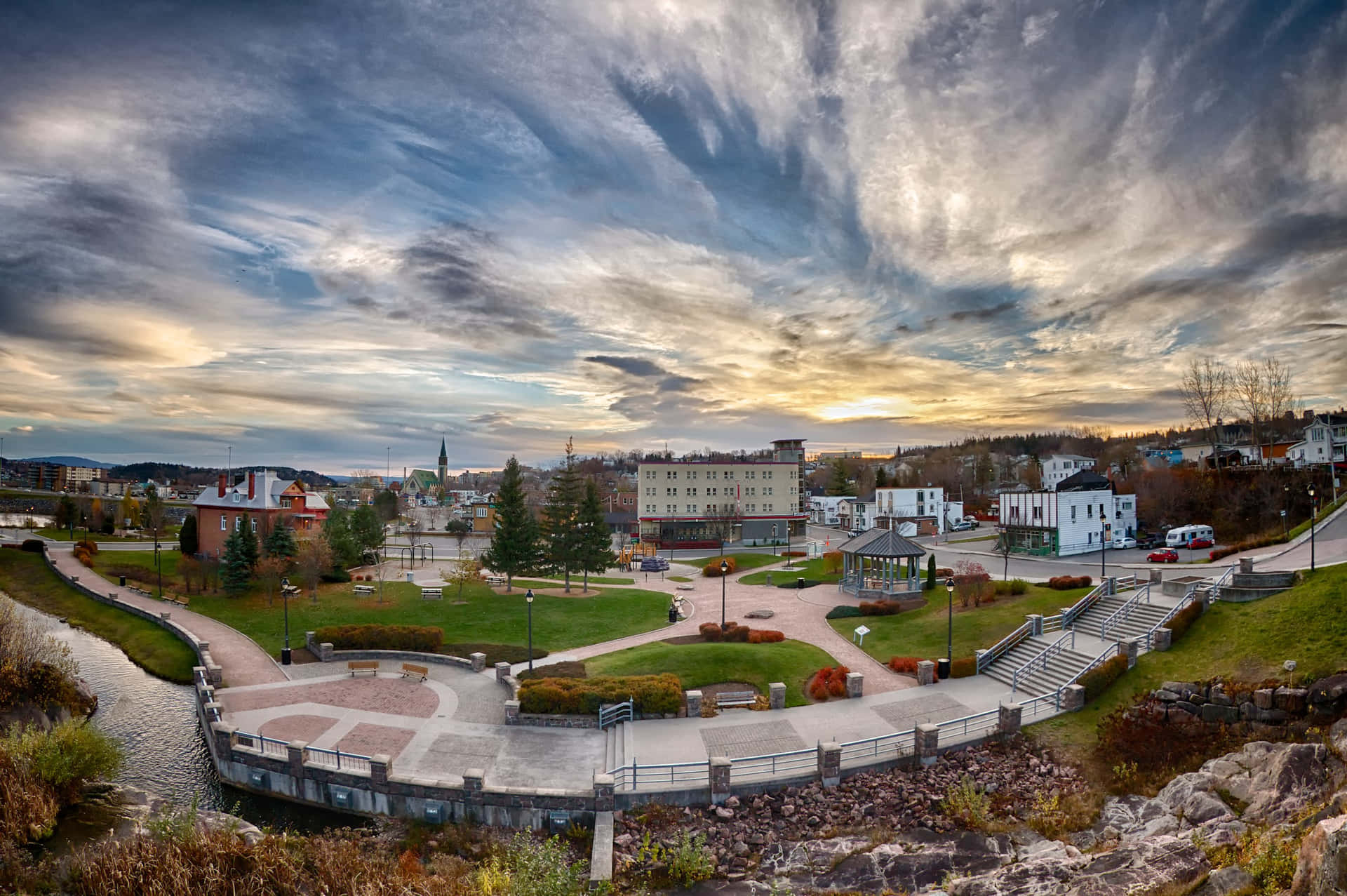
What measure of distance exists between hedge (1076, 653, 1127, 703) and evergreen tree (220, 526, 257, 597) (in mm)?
42610

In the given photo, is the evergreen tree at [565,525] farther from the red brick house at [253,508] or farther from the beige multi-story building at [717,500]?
the beige multi-story building at [717,500]

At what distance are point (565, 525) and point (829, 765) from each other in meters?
28.0

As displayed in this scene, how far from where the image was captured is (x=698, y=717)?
19.7 m

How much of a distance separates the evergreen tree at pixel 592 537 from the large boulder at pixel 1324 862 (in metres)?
35.1

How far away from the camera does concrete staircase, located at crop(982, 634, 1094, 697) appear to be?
817 inches

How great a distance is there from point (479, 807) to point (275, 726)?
8.63 meters

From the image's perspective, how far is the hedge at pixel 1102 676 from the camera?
1927cm

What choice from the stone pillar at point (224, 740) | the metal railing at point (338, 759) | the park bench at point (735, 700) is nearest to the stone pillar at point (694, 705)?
the park bench at point (735, 700)

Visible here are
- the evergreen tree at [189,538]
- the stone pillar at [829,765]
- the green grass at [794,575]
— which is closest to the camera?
the stone pillar at [829,765]

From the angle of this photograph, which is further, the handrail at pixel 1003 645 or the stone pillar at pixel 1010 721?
the handrail at pixel 1003 645

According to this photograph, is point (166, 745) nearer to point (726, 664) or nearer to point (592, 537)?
point (726, 664)

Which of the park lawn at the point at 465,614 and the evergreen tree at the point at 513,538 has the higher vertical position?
the evergreen tree at the point at 513,538

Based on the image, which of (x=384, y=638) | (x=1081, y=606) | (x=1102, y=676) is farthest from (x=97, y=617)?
(x=1081, y=606)

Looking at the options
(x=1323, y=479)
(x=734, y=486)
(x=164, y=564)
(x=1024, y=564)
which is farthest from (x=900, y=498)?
(x=164, y=564)
